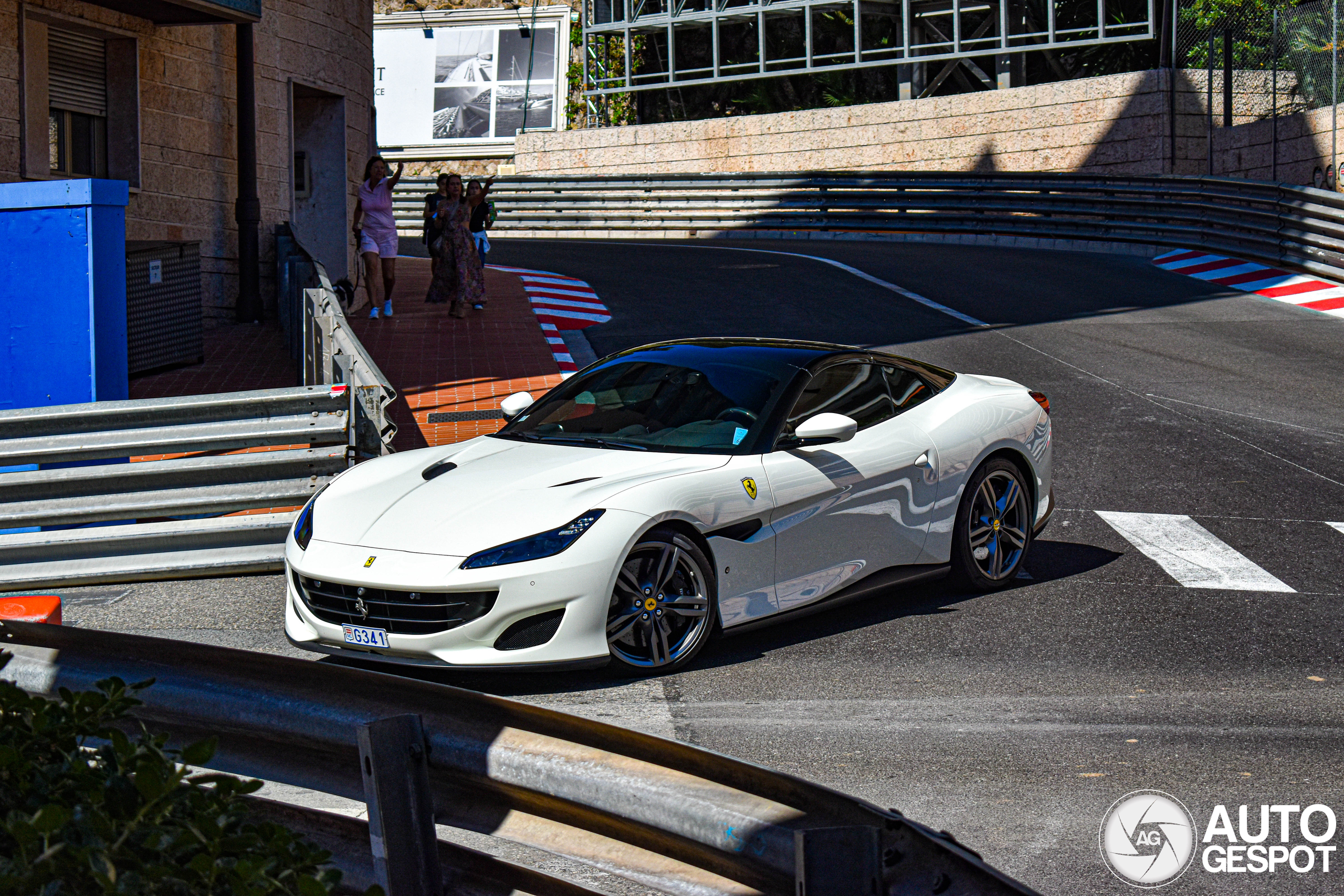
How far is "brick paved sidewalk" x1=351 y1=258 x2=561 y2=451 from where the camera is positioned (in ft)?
36.3

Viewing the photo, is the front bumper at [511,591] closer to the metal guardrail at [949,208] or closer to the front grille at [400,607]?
the front grille at [400,607]

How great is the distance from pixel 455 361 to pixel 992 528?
788 centimetres

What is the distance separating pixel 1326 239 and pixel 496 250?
14.3 metres

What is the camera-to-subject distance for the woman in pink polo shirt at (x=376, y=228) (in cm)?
1675

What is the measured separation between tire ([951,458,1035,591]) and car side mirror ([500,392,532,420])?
2.23 metres

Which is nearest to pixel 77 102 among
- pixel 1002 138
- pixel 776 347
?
pixel 776 347

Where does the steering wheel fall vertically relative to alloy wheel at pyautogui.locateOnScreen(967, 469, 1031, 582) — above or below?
above

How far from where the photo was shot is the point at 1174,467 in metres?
9.91

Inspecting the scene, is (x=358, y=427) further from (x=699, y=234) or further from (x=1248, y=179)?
(x=699, y=234)

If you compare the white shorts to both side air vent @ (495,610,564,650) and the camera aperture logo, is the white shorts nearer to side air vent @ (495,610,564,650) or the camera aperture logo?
side air vent @ (495,610,564,650)

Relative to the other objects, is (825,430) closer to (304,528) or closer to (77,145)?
(304,528)

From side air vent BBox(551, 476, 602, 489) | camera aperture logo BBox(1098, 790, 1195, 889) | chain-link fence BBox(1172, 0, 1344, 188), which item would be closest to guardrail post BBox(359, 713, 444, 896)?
camera aperture logo BBox(1098, 790, 1195, 889)

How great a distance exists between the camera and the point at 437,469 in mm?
6430

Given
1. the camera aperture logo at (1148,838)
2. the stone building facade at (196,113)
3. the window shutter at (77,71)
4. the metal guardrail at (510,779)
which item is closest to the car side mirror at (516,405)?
the camera aperture logo at (1148,838)
